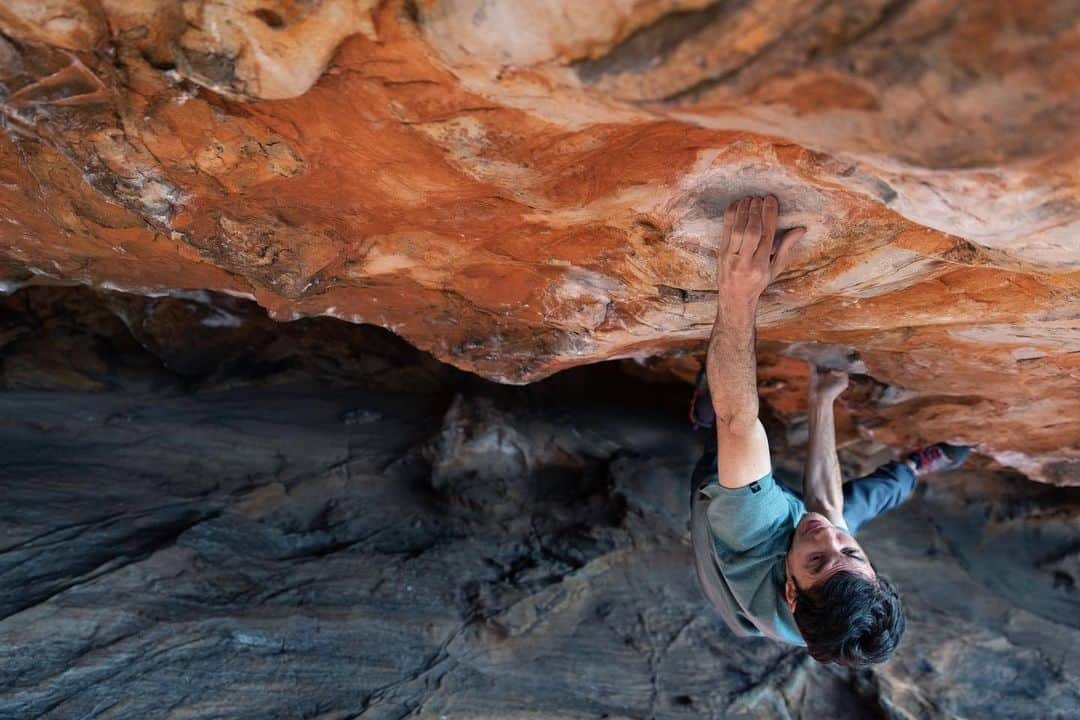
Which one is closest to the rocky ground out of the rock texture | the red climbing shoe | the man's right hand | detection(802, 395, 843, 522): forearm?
the red climbing shoe

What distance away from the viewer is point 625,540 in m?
3.45

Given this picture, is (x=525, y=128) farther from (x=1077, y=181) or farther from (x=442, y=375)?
(x=442, y=375)

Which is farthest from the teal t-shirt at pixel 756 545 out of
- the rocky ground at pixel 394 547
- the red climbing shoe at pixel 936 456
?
the red climbing shoe at pixel 936 456

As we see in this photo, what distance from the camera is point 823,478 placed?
245 centimetres

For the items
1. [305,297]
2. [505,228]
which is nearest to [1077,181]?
A: [505,228]

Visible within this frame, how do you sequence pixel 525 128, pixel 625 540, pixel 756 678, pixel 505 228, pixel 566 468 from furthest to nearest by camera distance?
pixel 566 468
pixel 625 540
pixel 756 678
pixel 505 228
pixel 525 128

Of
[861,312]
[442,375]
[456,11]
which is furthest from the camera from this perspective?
[442,375]

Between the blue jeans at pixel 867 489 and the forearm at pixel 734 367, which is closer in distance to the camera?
the forearm at pixel 734 367


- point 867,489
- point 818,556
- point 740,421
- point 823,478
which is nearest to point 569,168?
point 740,421

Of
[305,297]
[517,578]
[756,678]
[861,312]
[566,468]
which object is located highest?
[305,297]

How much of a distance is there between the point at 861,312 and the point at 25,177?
227cm

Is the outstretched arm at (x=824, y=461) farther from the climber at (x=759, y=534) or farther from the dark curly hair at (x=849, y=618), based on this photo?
the dark curly hair at (x=849, y=618)

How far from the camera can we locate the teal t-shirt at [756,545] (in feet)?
6.56

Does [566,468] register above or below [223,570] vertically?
above
